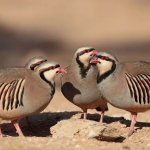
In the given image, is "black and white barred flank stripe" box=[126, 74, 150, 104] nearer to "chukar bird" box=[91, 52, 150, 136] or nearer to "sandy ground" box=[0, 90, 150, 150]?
"chukar bird" box=[91, 52, 150, 136]

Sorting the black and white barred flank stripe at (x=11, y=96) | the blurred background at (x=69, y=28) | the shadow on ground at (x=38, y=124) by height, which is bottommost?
the shadow on ground at (x=38, y=124)

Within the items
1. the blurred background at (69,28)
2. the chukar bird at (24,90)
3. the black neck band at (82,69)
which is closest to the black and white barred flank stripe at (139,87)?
the black neck band at (82,69)

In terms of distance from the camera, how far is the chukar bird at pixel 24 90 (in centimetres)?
921

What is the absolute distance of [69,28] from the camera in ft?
84.0

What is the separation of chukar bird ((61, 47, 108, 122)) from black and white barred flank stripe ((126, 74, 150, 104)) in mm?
591

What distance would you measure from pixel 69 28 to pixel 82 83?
1567cm

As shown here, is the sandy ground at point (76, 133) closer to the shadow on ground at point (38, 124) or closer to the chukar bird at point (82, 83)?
the shadow on ground at point (38, 124)

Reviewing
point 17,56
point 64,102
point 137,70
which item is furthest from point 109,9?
point 137,70

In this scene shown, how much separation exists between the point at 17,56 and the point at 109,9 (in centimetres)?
1098

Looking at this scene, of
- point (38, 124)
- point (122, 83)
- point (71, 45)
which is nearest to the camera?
point (122, 83)

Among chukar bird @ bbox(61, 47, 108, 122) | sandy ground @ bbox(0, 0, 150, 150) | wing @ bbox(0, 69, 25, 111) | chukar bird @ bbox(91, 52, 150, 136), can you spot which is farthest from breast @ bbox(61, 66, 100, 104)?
wing @ bbox(0, 69, 25, 111)

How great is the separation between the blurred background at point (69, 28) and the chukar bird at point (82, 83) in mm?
7531

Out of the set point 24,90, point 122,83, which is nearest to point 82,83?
point 122,83

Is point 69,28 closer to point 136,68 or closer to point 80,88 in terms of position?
point 80,88
